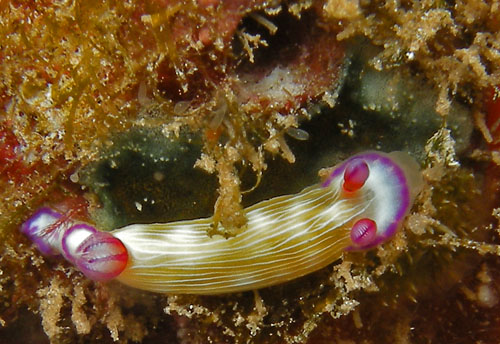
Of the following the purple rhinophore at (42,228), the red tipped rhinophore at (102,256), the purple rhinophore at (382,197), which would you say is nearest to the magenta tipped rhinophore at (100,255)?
the red tipped rhinophore at (102,256)

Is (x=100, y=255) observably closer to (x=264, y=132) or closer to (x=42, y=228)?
(x=42, y=228)

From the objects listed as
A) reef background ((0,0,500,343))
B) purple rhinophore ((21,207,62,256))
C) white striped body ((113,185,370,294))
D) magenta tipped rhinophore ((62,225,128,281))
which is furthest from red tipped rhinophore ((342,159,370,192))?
purple rhinophore ((21,207,62,256))

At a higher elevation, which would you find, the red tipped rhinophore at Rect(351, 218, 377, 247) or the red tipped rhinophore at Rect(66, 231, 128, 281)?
the red tipped rhinophore at Rect(66, 231, 128, 281)

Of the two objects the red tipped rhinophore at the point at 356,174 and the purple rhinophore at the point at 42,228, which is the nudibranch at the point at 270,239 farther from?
the purple rhinophore at the point at 42,228

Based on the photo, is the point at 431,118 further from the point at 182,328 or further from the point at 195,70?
the point at 182,328

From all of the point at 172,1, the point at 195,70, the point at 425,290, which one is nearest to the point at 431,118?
the point at 425,290

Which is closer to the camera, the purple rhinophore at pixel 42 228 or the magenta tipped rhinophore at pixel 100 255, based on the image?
the magenta tipped rhinophore at pixel 100 255

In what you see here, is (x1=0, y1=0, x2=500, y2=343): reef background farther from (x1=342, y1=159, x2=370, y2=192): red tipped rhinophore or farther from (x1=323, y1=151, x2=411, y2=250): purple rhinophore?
(x1=342, y1=159, x2=370, y2=192): red tipped rhinophore
